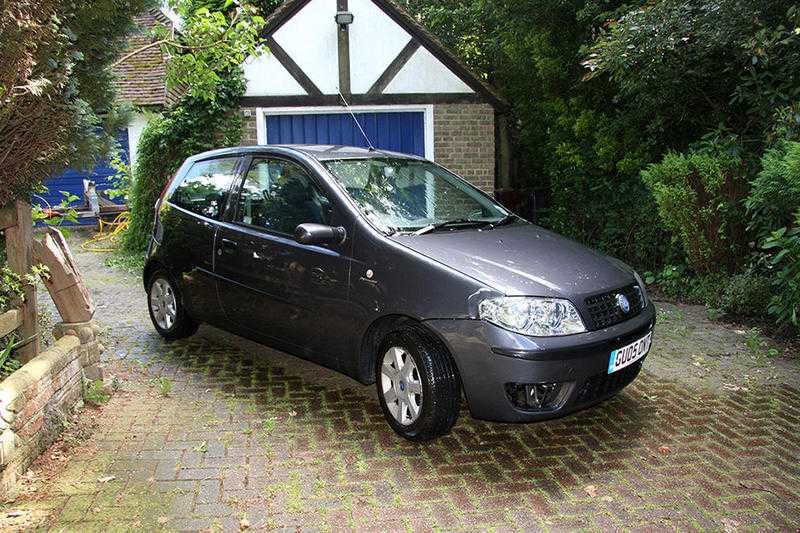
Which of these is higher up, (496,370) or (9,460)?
(496,370)

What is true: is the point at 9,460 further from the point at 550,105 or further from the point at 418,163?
the point at 550,105

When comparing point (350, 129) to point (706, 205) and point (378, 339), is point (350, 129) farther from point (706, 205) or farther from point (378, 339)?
point (378, 339)

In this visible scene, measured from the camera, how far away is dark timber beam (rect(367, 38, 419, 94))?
1185 centimetres

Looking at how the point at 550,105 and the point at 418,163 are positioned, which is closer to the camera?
the point at 418,163

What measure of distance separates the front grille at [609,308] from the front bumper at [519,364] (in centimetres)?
7

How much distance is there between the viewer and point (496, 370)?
12.2 feet

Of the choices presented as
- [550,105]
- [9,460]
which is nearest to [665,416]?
[9,460]

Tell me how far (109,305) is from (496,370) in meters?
5.73

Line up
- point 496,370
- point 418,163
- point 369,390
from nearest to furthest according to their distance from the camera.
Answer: point 496,370, point 369,390, point 418,163

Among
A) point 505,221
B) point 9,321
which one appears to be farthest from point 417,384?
point 9,321

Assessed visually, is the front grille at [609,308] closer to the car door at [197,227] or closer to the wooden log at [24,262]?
the car door at [197,227]

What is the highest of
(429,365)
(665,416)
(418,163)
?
(418,163)

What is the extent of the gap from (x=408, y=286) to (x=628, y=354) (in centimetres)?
138

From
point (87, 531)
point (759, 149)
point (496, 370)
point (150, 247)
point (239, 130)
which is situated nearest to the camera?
point (87, 531)
